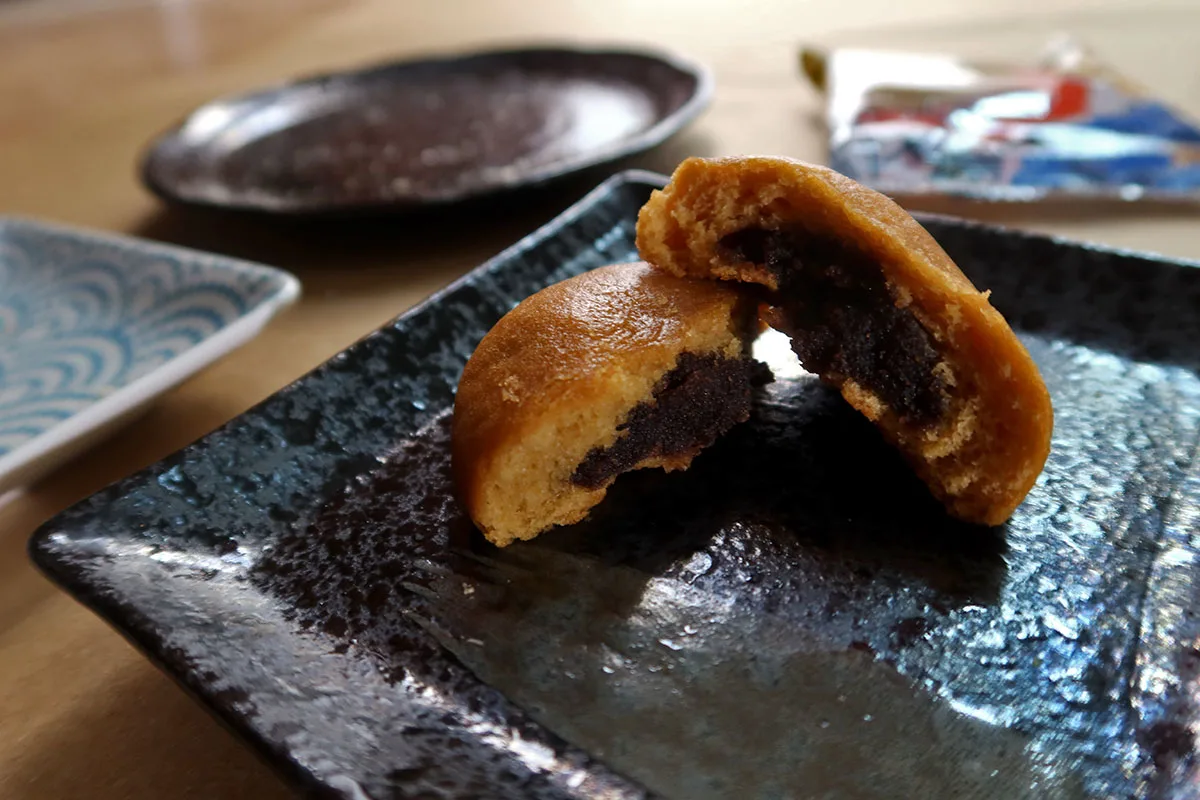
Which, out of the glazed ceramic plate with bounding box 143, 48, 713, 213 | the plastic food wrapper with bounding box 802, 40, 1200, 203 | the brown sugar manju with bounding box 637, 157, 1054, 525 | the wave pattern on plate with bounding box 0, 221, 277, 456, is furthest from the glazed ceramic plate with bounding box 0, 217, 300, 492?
the plastic food wrapper with bounding box 802, 40, 1200, 203

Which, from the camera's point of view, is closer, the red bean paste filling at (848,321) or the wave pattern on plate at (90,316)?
the red bean paste filling at (848,321)

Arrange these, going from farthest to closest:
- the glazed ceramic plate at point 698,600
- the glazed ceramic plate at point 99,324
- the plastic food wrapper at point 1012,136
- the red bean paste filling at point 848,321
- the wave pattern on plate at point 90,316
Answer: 1. the plastic food wrapper at point 1012,136
2. the wave pattern on plate at point 90,316
3. the glazed ceramic plate at point 99,324
4. the red bean paste filling at point 848,321
5. the glazed ceramic plate at point 698,600

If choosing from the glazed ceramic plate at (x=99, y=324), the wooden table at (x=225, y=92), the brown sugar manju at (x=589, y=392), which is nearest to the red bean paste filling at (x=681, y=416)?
the brown sugar manju at (x=589, y=392)

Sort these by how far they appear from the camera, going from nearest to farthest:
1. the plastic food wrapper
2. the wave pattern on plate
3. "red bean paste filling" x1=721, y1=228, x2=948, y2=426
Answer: "red bean paste filling" x1=721, y1=228, x2=948, y2=426 → the wave pattern on plate → the plastic food wrapper

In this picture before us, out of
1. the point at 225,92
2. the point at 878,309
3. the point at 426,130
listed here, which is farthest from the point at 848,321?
the point at 225,92

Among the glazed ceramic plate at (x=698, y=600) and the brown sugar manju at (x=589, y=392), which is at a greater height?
the brown sugar manju at (x=589, y=392)

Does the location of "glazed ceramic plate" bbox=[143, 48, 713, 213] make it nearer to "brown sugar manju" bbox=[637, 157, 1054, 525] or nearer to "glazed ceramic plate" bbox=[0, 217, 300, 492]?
"glazed ceramic plate" bbox=[0, 217, 300, 492]

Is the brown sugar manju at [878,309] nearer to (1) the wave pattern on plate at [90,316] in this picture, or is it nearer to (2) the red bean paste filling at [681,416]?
(2) the red bean paste filling at [681,416]

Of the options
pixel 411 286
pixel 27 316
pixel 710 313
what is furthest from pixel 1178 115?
pixel 27 316
